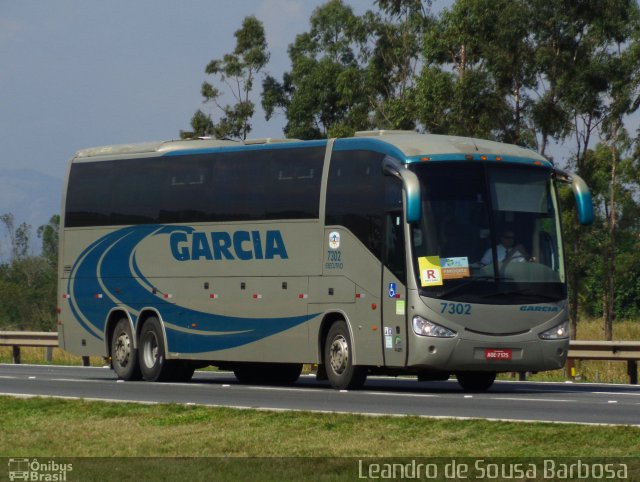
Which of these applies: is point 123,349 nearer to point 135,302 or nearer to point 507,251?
point 135,302

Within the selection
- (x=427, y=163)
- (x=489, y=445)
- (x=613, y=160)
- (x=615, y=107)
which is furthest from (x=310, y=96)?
(x=489, y=445)

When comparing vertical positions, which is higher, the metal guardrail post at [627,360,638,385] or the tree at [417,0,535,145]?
the tree at [417,0,535,145]

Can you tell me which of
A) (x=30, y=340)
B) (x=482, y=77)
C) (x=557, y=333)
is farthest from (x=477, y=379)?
(x=482, y=77)

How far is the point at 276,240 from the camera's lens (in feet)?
80.2

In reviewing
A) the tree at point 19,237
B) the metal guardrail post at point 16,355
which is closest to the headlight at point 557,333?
the metal guardrail post at point 16,355

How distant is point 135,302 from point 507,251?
7.93m

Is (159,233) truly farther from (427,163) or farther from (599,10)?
(599,10)

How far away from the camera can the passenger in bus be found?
2174 cm

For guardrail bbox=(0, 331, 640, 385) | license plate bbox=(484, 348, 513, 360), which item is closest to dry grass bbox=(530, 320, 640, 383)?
guardrail bbox=(0, 331, 640, 385)

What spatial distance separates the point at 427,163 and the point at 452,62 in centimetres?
2740

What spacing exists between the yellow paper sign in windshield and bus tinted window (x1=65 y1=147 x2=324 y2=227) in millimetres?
2681

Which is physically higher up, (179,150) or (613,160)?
(613,160)

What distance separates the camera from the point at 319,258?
2364 centimetres

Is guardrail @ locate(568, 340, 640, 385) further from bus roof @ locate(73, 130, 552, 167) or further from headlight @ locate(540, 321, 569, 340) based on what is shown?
bus roof @ locate(73, 130, 552, 167)
